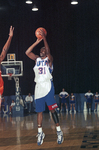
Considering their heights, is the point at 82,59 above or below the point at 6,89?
above

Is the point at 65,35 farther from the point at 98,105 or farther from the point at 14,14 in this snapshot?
the point at 98,105

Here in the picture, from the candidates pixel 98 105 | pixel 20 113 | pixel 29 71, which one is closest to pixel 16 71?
pixel 20 113

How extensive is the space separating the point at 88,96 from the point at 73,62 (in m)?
2.56

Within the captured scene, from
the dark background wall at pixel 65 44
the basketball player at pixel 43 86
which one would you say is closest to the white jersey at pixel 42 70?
the basketball player at pixel 43 86

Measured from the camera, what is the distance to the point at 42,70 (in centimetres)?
513

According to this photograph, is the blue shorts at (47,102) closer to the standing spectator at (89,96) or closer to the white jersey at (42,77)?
the white jersey at (42,77)

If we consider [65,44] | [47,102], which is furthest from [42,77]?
[65,44]

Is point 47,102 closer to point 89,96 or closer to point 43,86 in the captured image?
point 43,86

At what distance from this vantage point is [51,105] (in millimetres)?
5008

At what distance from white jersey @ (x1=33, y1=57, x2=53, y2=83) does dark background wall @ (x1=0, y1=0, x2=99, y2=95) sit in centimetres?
1159

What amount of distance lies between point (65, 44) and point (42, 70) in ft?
42.7

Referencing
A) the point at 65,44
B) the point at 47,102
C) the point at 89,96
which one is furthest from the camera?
the point at 65,44

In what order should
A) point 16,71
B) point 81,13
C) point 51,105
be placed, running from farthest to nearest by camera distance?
1. point 81,13
2. point 16,71
3. point 51,105

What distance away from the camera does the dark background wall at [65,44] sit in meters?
16.8
